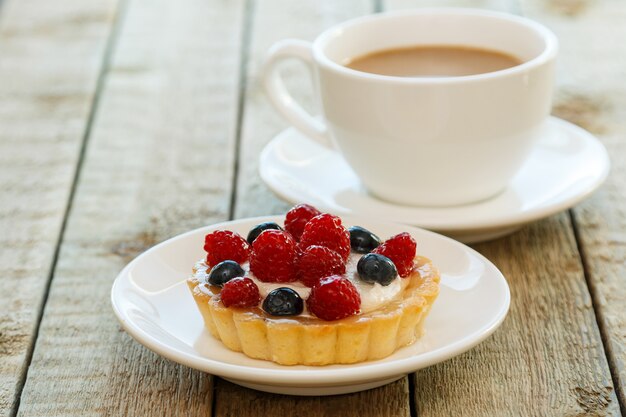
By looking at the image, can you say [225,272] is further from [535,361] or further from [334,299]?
[535,361]

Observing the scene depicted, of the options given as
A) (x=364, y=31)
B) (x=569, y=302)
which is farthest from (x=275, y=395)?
(x=364, y=31)

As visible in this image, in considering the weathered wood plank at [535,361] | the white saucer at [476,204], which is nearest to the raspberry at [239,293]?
the weathered wood plank at [535,361]

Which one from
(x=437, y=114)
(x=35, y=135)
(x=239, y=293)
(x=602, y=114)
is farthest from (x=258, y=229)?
(x=602, y=114)

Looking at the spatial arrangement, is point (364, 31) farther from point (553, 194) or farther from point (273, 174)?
point (553, 194)

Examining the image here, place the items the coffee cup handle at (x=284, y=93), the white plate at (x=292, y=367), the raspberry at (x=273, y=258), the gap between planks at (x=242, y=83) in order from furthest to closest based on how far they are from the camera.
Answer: the gap between planks at (x=242, y=83), the coffee cup handle at (x=284, y=93), the raspberry at (x=273, y=258), the white plate at (x=292, y=367)

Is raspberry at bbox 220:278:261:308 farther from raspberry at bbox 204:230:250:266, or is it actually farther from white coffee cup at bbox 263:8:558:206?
white coffee cup at bbox 263:8:558:206

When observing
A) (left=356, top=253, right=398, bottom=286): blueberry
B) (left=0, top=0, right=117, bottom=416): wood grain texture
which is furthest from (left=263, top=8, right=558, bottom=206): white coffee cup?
(left=0, top=0, right=117, bottom=416): wood grain texture

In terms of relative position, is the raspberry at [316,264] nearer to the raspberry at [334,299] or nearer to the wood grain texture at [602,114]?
the raspberry at [334,299]
